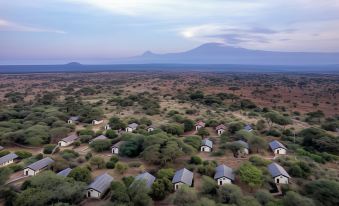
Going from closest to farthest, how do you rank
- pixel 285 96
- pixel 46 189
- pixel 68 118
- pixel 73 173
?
pixel 46 189 → pixel 73 173 → pixel 68 118 → pixel 285 96

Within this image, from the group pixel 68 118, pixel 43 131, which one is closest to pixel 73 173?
pixel 43 131

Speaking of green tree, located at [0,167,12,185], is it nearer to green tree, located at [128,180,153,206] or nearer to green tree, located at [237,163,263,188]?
green tree, located at [128,180,153,206]

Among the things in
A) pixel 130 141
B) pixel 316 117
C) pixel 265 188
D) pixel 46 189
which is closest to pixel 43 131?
pixel 130 141

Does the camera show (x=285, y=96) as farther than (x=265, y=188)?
Yes

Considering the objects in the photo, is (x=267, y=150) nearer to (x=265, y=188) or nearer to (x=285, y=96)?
(x=265, y=188)

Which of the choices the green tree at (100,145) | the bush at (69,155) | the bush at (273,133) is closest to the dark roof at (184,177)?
the green tree at (100,145)

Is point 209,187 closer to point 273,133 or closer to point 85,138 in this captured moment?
point 85,138

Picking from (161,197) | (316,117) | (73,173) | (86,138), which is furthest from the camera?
(316,117)
